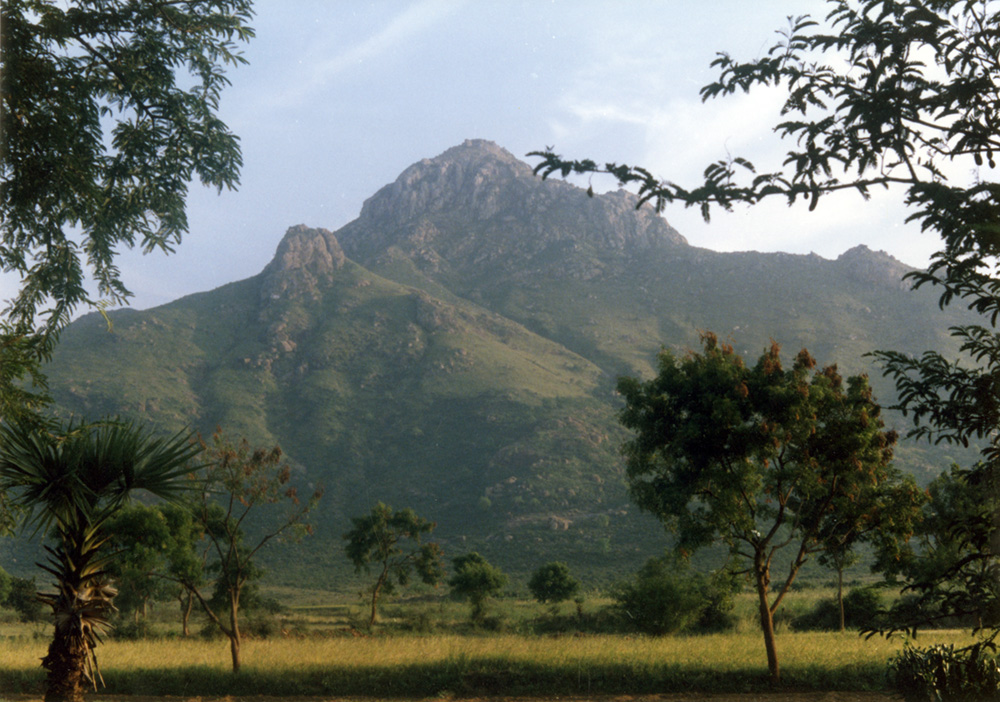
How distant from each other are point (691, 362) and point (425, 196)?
555 feet

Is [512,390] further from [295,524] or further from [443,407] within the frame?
[295,524]

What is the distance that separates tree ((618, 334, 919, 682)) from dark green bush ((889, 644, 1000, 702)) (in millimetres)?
3640

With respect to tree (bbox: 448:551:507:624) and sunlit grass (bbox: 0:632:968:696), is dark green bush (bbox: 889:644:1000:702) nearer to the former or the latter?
sunlit grass (bbox: 0:632:968:696)

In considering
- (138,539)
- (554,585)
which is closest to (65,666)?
(138,539)

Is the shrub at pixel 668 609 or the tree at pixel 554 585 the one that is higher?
the shrub at pixel 668 609

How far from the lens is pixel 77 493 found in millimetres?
7699


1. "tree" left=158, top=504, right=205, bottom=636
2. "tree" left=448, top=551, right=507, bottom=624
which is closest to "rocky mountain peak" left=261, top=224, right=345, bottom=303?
"tree" left=448, top=551, right=507, bottom=624

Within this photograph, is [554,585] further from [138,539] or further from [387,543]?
[138,539]

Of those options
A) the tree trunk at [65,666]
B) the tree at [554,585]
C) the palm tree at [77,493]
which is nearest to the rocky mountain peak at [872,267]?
the tree at [554,585]

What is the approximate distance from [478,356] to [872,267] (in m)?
68.9

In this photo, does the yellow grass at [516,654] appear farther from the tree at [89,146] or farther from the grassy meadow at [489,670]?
the tree at [89,146]

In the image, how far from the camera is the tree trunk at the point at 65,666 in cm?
759

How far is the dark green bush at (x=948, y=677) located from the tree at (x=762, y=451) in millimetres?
3640

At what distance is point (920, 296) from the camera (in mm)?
98312
